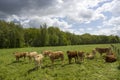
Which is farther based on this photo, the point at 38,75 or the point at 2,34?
the point at 2,34

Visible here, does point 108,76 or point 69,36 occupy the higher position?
Answer: point 69,36

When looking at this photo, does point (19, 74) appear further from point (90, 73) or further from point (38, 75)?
point (90, 73)

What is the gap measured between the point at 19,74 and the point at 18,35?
63.4 metres

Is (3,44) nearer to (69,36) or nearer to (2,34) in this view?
(2,34)

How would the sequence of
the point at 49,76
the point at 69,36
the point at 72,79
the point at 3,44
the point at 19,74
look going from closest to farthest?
the point at 72,79 < the point at 49,76 < the point at 19,74 < the point at 3,44 < the point at 69,36

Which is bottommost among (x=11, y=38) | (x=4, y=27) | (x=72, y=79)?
(x=72, y=79)

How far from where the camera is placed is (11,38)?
75.7m

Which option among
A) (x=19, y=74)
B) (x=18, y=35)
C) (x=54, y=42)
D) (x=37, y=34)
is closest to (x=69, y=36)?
(x=54, y=42)

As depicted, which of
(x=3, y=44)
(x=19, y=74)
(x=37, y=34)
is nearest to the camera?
(x=19, y=74)

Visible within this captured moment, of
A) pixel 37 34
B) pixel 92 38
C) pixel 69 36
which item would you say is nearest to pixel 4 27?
pixel 37 34

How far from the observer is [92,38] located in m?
159

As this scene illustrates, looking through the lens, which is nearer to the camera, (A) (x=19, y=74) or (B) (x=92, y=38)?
(A) (x=19, y=74)

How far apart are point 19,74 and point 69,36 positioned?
10996cm

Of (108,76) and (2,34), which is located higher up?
(2,34)
